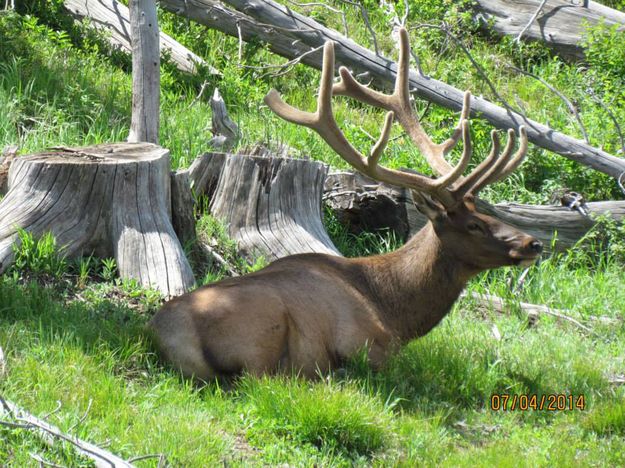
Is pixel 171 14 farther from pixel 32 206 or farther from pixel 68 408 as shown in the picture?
pixel 68 408

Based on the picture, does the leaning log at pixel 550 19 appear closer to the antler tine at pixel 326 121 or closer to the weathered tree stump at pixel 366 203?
the weathered tree stump at pixel 366 203

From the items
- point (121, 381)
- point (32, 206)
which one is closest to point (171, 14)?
point (32, 206)

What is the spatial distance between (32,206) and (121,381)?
201cm

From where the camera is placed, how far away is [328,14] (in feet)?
43.4

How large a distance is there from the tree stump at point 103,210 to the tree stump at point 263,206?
81 centimetres

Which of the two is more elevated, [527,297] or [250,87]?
[250,87]

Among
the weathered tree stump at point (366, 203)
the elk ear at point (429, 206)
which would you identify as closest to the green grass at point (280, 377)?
the weathered tree stump at point (366, 203)

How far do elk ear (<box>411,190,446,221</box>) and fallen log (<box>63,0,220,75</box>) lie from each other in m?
5.23

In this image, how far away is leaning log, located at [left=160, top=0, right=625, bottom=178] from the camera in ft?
32.1

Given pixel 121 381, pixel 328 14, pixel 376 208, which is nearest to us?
pixel 121 381

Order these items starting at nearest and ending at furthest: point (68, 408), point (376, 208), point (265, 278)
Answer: point (68, 408) < point (265, 278) < point (376, 208)

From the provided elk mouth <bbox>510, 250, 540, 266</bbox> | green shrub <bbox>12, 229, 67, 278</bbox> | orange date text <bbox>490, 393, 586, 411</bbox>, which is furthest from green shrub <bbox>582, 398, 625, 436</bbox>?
green shrub <bbox>12, 229, 67, 278</bbox>

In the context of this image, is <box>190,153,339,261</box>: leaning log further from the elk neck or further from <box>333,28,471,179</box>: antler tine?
the elk neck

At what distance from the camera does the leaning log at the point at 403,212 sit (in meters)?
8.72
